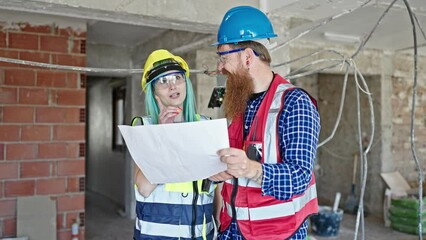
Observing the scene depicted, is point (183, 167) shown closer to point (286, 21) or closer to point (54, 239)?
point (286, 21)

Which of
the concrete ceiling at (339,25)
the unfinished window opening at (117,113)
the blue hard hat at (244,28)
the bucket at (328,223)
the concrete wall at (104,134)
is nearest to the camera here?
the blue hard hat at (244,28)

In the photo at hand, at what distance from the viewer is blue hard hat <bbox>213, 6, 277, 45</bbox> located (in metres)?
1.42

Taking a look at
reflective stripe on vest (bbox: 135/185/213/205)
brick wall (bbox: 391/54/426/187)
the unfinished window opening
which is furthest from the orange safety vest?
the unfinished window opening

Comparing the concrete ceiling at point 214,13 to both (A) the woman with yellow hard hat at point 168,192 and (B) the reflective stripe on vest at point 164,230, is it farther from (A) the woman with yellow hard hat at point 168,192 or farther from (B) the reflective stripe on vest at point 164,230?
(B) the reflective stripe on vest at point 164,230

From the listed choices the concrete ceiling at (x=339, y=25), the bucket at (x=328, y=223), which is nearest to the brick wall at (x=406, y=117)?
the concrete ceiling at (x=339, y=25)

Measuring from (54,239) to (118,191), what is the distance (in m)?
2.92

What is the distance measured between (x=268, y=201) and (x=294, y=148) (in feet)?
0.73

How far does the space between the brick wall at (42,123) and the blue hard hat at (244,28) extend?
2734 mm

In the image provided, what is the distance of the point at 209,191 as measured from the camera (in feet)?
5.03

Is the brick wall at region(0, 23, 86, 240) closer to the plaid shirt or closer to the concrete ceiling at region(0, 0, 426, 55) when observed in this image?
the concrete ceiling at region(0, 0, 426, 55)

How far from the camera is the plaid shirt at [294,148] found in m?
1.19

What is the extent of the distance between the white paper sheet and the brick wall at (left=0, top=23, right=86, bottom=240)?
2695 mm

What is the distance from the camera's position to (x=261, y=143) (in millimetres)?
1328

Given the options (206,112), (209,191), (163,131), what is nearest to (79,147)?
(206,112)
